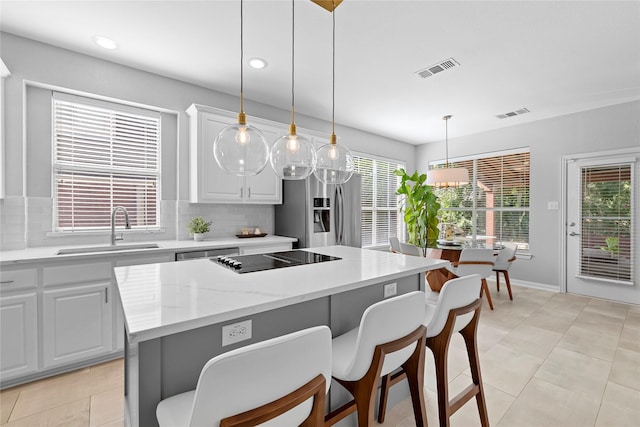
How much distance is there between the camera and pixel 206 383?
29.0 inches

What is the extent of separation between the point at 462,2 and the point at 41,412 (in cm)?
399

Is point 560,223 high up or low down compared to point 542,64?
down

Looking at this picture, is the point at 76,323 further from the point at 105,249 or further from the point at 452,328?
the point at 452,328

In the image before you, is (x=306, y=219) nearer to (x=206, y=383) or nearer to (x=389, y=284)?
(x=389, y=284)

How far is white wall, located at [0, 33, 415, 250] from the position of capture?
2.52 m

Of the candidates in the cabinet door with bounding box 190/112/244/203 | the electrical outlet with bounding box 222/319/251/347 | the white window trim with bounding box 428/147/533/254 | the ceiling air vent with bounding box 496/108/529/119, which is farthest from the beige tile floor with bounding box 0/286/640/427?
the ceiling air vent with bounding box 496/108/529/119

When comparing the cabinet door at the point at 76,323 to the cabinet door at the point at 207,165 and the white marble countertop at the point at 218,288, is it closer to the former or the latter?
the white marble countertop at the point at 218,288

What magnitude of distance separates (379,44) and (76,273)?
10.5ft

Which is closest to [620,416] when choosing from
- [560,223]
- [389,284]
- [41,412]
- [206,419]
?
[389,284]

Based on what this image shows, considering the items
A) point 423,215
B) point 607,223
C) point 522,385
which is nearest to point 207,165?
point 423,215

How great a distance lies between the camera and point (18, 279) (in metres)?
2.14

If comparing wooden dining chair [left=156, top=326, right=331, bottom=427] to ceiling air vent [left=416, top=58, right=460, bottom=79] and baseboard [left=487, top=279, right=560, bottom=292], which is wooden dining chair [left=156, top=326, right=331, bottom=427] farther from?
baseboard [left=487, top=279, right=560, bottom=292]

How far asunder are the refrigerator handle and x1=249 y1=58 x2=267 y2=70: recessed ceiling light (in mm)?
1717

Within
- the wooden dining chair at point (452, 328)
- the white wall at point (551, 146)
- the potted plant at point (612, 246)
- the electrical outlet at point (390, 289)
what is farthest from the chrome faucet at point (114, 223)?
the potted plant at point (612, 246)
